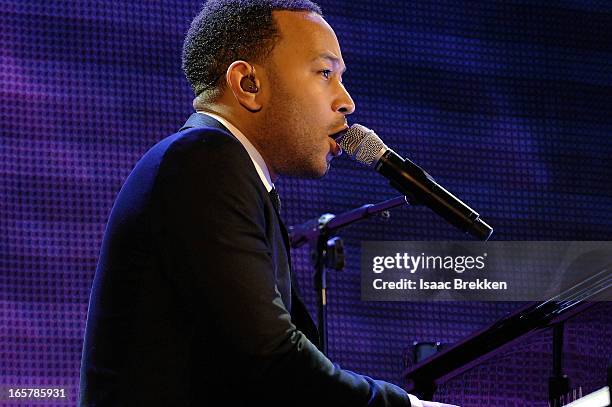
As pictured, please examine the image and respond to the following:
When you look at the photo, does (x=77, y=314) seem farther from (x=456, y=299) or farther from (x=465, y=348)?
(x=465, y=348)

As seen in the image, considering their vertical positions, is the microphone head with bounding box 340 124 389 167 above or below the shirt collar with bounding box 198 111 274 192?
above

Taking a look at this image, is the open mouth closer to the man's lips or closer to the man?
the man's lips

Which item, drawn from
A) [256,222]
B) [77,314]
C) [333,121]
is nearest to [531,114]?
[77,314]

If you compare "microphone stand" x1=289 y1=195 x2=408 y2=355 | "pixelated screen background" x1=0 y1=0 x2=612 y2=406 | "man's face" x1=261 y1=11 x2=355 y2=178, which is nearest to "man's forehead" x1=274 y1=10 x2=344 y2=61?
"man's face" x1=261 y1=11 x2=355 y2=178

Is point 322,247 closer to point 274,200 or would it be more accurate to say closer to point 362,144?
point 362,144

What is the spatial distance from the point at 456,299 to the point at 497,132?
885mm

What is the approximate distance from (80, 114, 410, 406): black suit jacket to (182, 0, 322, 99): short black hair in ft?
0.99

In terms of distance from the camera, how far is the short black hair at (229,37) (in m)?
1.75

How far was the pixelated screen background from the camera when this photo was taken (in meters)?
4.02

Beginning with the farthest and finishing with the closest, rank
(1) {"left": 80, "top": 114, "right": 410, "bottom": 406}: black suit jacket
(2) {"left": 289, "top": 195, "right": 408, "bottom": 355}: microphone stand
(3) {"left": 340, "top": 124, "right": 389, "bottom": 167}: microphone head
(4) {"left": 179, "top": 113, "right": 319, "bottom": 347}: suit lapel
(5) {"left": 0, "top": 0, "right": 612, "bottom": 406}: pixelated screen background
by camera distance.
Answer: (5) {"left": 0, "top": 0, "right": 612, "bottom": 406}: pixelated screen background, (2) {"left": 289, "top": 195, "right": 408, "bottom": 355}: microphone stand, (3) {"left": 340, "top": 124, "right": 389, "bottom": 167}: microphone head, (4) {"left": 179, "top": 113, "right": 319, "bottom": 347}: suit lapel, (1) {"left": 80, "top": 114, "right": 410, "bottom": 406}: black suit jacket

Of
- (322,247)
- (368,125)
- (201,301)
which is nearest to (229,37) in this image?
(201,301)

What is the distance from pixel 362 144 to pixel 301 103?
23 cm

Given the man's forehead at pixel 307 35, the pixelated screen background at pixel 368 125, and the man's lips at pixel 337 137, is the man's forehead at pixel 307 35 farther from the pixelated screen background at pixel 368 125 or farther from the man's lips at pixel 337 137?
the pixelated screen background at pixel 368 125

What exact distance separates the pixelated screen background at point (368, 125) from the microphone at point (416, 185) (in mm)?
1543
